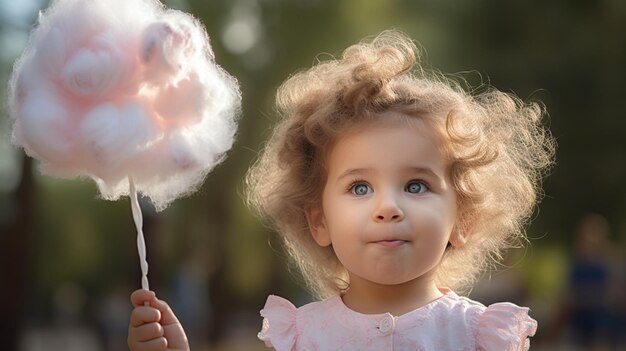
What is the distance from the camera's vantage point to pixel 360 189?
3.19 m

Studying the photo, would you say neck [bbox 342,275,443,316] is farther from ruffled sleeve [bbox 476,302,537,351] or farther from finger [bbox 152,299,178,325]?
finger [bbox 152,299,178,325]

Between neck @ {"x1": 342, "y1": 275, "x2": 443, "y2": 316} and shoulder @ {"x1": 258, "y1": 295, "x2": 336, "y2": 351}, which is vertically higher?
neck @ {"x1": 342, "y1": 275, "x2": 443, "y2": 316}

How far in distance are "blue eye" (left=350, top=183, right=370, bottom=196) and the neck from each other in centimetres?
27

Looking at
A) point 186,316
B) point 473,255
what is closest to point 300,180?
point 473,255

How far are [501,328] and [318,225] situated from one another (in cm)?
67

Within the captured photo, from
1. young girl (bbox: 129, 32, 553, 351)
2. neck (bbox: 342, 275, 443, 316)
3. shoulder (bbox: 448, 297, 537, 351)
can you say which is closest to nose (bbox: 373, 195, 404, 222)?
young girl (bbox: 129, 32, 553, 351)

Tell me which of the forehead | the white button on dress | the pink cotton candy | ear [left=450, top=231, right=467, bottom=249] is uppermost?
the pink cotton candy

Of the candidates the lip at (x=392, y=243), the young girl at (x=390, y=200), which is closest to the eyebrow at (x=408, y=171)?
the young girl at (x=390, y=200)

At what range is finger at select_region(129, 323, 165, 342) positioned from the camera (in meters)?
3.21

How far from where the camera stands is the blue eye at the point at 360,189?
125 inches

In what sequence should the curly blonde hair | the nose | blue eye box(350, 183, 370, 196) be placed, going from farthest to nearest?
the curly blonde hair → blue eye box(350, 183, 370, 196) → the nose

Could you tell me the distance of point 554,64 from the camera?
1662 cm

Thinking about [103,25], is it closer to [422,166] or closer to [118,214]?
[422,166]

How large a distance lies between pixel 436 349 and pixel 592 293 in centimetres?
782
